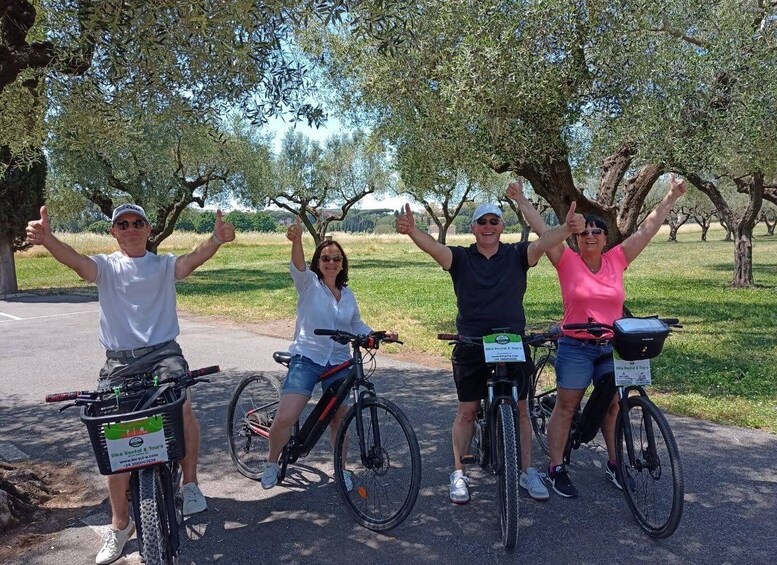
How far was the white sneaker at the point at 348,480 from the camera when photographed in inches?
158

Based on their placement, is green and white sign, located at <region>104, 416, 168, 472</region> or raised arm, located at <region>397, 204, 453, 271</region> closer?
green and white sign, located at <region>104, 416, 168, 472</region>

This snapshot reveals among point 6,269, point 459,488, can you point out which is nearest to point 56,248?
point 459,488

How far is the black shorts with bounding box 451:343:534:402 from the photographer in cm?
410

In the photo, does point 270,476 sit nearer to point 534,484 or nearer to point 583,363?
point 534,484

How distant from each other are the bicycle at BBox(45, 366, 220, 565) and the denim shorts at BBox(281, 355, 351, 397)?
35.9 inches

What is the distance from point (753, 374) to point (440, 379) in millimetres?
3934

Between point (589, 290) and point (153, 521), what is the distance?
9.80ft

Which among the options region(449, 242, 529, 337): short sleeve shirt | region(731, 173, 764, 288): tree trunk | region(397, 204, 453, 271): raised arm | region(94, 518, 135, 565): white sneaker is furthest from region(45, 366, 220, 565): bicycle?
region(731, 173, 764, 288): tree trunk

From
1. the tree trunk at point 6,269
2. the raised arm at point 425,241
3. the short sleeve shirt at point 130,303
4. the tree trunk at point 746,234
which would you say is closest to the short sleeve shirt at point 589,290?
the raised arm at point 425,241

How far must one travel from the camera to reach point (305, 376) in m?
4.16

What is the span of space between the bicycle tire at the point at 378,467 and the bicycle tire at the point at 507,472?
1.62ft

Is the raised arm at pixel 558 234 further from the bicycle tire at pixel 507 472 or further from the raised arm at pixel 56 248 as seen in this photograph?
the raised arm at pixel 56 248

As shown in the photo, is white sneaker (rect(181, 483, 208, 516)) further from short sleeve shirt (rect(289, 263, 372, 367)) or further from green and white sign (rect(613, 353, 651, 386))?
green and white sign (rect(613, 353, 651, 386))

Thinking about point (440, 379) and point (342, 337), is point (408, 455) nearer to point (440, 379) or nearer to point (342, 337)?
point (342, 337)
